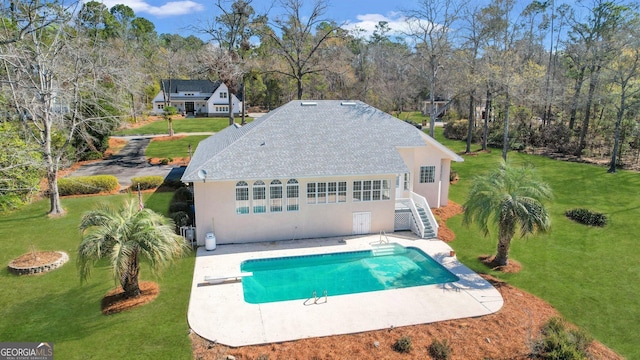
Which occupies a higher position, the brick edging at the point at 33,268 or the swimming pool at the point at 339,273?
the brick edging at the point at 33,268

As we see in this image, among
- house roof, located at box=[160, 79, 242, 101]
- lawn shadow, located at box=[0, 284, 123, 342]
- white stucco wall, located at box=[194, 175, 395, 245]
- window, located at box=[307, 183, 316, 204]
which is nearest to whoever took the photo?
lawn shadow, located at box=[0, 284, 123, 342]

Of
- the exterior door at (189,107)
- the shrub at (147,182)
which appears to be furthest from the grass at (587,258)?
the exterior door at (189,107)

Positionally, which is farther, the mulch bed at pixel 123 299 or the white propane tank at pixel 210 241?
the white propane tank at pixel 210 241

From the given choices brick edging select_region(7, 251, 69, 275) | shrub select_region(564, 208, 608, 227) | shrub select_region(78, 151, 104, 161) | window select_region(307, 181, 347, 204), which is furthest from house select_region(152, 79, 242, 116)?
shrub select_region(564, 208, 608, 227)

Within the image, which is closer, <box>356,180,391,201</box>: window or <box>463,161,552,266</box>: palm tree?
<box>463,161,552,266</box>: palm tree

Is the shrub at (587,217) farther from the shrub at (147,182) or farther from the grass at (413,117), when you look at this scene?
the grass at (413,117)

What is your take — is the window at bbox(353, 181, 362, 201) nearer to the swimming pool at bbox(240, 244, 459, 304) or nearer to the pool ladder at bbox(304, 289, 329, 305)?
the swimming pool at bbox(240, 244, 459, 304)
